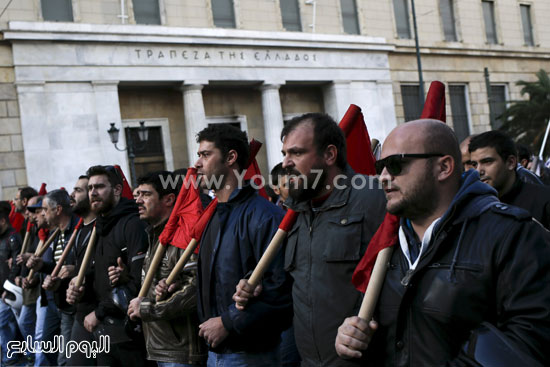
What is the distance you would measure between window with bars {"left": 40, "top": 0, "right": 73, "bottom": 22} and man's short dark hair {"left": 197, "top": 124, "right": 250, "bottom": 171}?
16.4 metres

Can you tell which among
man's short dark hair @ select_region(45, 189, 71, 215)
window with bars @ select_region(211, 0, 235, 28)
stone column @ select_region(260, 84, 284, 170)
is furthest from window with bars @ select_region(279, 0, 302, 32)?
man's short dark hair @ select_region(45, 189, 71, 215)

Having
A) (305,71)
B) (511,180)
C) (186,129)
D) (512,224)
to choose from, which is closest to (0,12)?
(186,129)

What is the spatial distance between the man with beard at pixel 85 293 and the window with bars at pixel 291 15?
18099 millimetres

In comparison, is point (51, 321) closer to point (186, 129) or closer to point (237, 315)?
point (237, 315)

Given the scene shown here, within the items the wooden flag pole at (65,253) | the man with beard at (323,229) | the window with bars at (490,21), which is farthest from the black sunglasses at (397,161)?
the window with bars at (490,21)

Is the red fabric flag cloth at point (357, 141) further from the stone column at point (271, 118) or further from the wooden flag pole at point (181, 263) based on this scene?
the stone column at point (271, 118)

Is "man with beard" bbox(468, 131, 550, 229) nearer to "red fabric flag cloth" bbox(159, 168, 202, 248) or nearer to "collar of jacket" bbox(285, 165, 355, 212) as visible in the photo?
"collar of jacket" bbox(285, 165, 355, 212)

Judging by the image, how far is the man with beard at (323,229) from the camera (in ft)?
9.37

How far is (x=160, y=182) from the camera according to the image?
5055 mm

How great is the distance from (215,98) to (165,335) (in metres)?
18.5

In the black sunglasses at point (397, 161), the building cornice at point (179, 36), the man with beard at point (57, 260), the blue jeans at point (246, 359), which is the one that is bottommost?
the blue jeans at point (246, 359)

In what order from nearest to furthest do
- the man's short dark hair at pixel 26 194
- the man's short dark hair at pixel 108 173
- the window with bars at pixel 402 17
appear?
1. the man's short dark hair at pixel 108 173
2. the man's short dark hair at pixel 26 194
3. the window with bars at pixel 402 17

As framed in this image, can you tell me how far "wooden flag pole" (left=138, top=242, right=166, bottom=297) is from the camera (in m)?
4.34

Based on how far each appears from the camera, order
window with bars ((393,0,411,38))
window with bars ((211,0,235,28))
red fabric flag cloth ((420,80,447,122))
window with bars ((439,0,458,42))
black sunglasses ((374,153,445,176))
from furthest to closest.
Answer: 1. window with bars ((439,0,458,42))
2. window with bars ((393,0,411,38))
3. window with bars ((211,0,235,28))
4. red fabric flag cloth ((420,80,447,122))
5. black sunglasses ((374,153,445,176))
